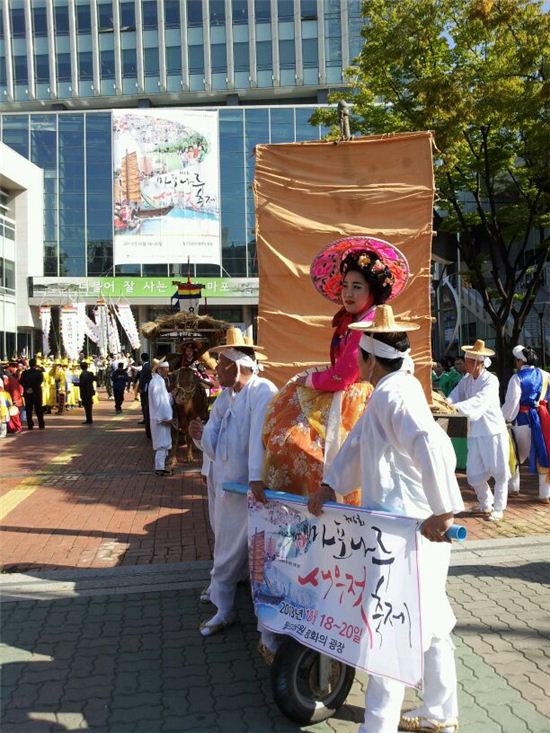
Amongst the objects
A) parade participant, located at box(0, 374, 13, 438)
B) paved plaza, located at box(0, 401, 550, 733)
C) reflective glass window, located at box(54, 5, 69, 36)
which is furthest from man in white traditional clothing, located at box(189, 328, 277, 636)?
reflective glass window, located at box(54, 5, 69, 36)

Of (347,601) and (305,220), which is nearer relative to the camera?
(347,601)

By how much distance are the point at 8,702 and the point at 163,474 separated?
6.91 metres

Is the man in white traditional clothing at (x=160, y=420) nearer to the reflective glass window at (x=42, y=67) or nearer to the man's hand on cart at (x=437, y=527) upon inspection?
the man's hand on cart at (x=437, y=527)

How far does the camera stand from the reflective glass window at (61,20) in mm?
47781

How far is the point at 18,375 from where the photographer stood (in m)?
19.3

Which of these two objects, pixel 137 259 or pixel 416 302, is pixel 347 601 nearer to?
pixel 416 302

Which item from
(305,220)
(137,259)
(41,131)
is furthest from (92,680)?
(41,131)

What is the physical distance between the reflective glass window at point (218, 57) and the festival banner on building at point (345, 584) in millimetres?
49379

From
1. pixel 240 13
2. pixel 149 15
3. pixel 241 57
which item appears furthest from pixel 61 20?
pixel 241 57

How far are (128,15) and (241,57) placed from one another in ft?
28.2

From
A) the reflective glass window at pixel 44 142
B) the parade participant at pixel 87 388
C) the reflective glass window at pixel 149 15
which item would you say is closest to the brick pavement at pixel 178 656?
the parade participant at pixel 87 388

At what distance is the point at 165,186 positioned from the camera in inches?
1528

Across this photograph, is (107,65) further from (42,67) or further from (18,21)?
(18,21)

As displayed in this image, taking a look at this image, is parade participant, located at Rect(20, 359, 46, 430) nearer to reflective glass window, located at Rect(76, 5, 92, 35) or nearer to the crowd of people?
the crowd of people
